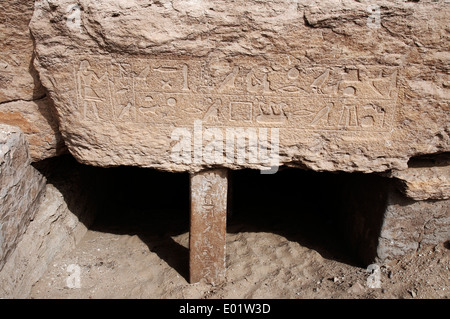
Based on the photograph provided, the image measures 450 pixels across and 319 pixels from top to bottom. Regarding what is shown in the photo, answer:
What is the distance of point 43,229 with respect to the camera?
2.42 metres

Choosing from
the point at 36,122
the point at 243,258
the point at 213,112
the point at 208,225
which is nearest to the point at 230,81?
the point at 213,112

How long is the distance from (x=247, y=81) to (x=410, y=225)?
1354mm

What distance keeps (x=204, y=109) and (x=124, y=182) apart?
180cm

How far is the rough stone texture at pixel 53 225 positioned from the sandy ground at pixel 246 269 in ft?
0.28

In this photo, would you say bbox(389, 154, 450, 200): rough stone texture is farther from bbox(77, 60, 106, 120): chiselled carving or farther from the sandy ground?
bbox(77, 60, 106, 120): chiselled carving

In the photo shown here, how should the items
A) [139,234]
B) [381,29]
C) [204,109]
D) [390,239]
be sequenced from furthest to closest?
[139,234]
[390,239]
[204,109]
[381,29]

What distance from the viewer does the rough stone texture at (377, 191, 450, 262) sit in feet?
7.71

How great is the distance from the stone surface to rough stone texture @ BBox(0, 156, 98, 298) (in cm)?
53

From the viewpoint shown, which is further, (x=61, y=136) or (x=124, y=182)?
(x=124, y=182)

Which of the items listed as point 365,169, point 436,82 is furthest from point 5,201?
point 436,82

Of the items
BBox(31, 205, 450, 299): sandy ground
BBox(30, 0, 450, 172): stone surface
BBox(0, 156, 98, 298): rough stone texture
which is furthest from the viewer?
BBox(31, 205, 450, 299): sandy ground

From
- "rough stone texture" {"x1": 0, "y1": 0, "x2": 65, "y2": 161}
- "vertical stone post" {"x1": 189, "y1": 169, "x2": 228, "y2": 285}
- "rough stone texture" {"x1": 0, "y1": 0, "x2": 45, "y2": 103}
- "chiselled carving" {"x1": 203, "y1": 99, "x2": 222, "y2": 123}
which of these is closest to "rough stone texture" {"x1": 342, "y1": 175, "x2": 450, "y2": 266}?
"vertical stone post" {"x1": 189, "y1": 169, "x2": 228, "y2": 285}

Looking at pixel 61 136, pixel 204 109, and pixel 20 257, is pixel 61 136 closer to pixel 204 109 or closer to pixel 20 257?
pixel 20 257

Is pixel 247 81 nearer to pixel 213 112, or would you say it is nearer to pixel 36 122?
pixel 213 112
